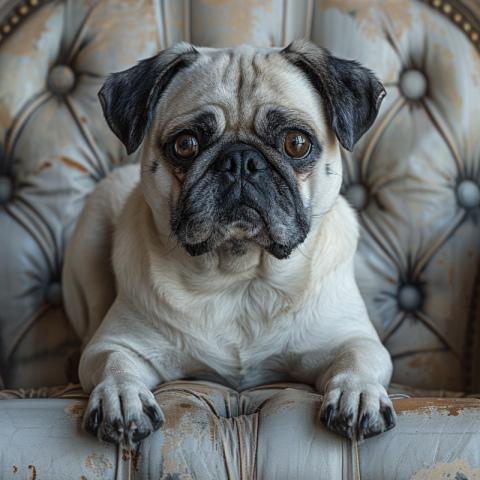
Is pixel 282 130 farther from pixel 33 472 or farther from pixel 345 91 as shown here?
pixel 33 472

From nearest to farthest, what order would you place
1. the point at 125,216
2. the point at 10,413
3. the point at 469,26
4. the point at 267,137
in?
the point at 10,413 < the point at 267,137 < the point at 125,216 < the point at 469,26

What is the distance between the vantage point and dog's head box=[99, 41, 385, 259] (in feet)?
4.29

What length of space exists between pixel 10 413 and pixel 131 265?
569 millimetres

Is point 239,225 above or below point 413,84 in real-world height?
below

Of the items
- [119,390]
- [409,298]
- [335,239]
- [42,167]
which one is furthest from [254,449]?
[42,167]

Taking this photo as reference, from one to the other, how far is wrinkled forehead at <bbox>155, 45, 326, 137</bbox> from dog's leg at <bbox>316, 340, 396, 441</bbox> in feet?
2.08

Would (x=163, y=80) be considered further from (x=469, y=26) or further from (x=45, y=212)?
(x=469, y=26)

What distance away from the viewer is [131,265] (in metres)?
1.57

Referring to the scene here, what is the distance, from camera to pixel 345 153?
7.08ft

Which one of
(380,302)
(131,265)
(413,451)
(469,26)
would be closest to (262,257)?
(131,265)

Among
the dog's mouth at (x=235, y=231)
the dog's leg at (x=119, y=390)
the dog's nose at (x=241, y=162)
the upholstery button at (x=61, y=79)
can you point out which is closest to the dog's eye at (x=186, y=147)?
the dog's nose at (x=241, y=162)

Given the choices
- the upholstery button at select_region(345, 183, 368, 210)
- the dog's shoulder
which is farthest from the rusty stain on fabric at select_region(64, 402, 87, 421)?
the upholstery button at select_region(345, 183, 368, 210)

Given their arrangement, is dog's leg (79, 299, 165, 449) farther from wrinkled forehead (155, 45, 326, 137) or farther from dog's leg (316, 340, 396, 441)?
wrinkled forehead (155, 45, 326, 137)

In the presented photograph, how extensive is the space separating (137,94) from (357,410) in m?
1.00
